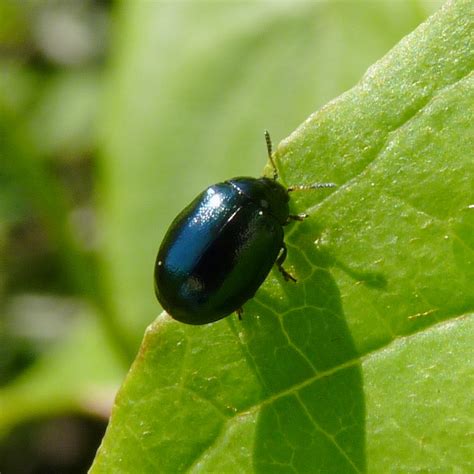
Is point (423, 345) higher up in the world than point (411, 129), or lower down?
lower down

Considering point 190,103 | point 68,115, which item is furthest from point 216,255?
point 68,115

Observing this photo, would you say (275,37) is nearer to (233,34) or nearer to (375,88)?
(233,34)

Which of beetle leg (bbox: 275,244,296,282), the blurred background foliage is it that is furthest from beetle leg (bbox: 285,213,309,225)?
the blurred background foliage

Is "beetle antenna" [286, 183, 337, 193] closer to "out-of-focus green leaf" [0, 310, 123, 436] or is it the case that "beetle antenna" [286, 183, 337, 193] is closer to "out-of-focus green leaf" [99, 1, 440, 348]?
"out-of-focus green leaf" [99, 1, 440, 348]

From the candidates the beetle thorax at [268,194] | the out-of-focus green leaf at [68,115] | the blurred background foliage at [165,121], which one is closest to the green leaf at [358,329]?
the beetle thorax at [268,194]

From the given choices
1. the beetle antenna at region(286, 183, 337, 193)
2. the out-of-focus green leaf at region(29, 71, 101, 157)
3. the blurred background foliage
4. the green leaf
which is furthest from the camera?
the out-of-focus green leaf at region(29, 71, 101, 157)

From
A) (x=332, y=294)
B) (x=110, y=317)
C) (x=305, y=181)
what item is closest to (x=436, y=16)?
(x=305, y=181)
